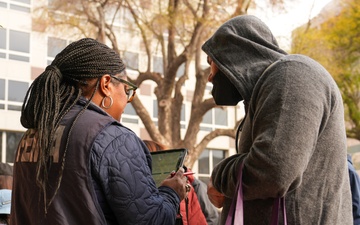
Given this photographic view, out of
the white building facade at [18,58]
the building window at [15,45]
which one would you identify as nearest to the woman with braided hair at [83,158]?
the white building facade at [18,58]

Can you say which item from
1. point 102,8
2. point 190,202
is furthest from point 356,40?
point 190,202

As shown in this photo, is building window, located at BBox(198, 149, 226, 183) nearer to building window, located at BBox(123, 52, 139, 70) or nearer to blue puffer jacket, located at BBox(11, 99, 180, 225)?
building window, located at BBox(123, 52, 139, 70)

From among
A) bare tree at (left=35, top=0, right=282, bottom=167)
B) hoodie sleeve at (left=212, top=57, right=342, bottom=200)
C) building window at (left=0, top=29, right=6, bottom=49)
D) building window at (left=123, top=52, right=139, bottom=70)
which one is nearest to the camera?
hoodie sleeve at (left=212, top=57, right=342, bottom=200)

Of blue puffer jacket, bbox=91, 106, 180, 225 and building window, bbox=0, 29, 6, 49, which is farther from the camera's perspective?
building window, bbox=0, 29, 6, 49

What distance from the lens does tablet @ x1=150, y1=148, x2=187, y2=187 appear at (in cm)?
299

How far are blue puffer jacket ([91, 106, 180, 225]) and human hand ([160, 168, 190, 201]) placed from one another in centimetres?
17

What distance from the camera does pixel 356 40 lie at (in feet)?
79.2

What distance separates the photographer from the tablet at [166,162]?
9.82ft

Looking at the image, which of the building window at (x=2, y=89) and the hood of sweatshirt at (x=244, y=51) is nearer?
the hood of sweatshirt at (x=244, y=51)

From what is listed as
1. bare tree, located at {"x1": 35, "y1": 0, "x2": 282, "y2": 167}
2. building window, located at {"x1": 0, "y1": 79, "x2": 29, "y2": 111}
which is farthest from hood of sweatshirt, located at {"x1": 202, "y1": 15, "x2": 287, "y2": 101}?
building window, located at {"x1": 0, "y1": 79, "x2": 29, "y2": 111}

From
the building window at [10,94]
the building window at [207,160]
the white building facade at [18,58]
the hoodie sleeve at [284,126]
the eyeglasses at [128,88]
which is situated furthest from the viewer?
the building window at [207,160]

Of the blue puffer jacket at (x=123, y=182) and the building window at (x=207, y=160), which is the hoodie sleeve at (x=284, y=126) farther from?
the building window at (x=207, y=160)

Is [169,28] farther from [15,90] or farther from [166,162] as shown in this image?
[166,162]

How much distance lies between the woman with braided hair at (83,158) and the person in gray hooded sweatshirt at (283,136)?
313 millimetres
